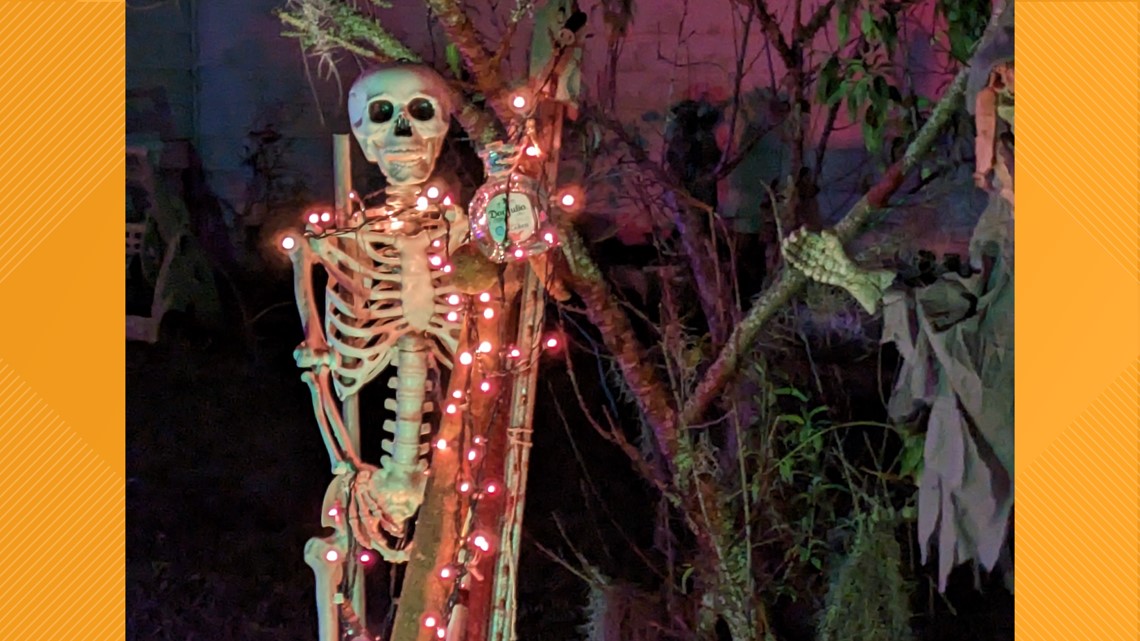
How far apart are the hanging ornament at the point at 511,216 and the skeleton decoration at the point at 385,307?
0.29 ft

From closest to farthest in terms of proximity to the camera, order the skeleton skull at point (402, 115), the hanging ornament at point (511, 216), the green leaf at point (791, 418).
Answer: the hanging ornament at point (511, 216)
the skeleton skull at point (402, 115)
the green leaf at point (791, 418)

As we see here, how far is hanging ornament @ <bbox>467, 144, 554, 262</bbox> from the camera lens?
1918 mm

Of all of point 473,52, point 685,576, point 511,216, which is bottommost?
point 685,576

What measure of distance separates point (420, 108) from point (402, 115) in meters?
0.03

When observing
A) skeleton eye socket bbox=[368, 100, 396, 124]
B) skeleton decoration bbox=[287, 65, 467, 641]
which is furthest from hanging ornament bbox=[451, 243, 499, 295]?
skeleton eye socket bbox=[368, 100, 396, 124]

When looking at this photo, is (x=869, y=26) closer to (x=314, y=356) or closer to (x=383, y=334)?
(x=383, y=334)

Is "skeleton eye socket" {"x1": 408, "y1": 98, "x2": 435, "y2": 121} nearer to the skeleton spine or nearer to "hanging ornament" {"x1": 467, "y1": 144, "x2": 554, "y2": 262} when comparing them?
"hanging ornament" {"x1": 467, "y1": 144, "x2": 554, "y2": 262}

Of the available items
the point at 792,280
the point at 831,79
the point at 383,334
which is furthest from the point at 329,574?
the point at 831,79

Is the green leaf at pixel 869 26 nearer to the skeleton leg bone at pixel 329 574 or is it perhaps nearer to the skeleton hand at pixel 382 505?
the skeleton hand at pixel 382 505

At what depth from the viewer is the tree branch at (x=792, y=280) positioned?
206 centimetres

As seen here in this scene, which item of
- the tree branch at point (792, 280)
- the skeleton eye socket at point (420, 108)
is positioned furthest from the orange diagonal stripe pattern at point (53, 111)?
the tree branch at point (792, 280)

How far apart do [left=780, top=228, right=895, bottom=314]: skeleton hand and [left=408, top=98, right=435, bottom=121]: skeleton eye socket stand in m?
0.60

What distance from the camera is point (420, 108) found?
203 cm

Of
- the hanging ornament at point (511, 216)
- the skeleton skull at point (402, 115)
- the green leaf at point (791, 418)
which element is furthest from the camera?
the green leaf at point (791, 418)
